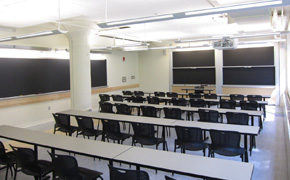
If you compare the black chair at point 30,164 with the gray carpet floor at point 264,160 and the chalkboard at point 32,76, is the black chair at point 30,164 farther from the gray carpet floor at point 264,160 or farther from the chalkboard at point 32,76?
the chalkboard at point 32,76

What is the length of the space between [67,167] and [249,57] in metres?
10.7

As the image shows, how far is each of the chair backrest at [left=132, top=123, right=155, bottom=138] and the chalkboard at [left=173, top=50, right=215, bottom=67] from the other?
8.78 metres

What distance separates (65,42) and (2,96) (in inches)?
122

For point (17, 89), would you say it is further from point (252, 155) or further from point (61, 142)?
point (252, 155)

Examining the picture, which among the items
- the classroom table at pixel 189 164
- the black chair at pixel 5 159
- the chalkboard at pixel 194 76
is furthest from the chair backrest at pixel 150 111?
the chalkboard at pixel 194 76

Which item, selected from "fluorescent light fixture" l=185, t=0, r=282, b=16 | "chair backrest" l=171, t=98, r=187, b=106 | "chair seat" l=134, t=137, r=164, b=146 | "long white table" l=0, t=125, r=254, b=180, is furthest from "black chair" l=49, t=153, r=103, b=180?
"chair backrest" l=171, t=98, r=187, b=106

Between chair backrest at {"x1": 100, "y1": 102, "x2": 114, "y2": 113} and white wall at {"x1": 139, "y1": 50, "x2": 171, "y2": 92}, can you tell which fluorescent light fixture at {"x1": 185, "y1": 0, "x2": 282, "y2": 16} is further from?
white wall at {"x1": 139, "y1": 50, "x2": 171, "y2": 92}

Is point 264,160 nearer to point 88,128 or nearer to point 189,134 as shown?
point 189,134

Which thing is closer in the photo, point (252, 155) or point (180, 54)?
point (252, 155)

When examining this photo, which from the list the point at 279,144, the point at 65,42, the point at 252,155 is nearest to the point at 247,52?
the point at 279,144

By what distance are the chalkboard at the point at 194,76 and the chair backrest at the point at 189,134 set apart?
8.70 meters

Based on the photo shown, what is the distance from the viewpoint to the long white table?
2.47m

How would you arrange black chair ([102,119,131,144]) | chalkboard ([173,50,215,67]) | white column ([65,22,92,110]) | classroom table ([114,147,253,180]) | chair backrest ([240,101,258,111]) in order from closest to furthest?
classroom table ([114,147,253,180])
black chair ([102,119,131,144])
chair backrest ([240,101,258,111])
white column ([65,22,92,110])
chalkboard ([173,50,215,67])

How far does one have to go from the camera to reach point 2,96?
6.86m
